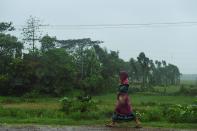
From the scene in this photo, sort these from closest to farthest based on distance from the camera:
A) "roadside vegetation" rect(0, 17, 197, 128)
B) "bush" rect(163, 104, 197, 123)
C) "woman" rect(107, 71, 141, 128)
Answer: "woman" rect(107, 71, 141, 128), "bush" rect(163, 104, 197, 123), "roadside vegetation" rect(0, 17, 197, 128)

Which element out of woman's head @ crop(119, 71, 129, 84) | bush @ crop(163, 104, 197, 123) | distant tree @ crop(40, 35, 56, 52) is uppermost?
distant tree @ crop(40, 35, 56, 52)

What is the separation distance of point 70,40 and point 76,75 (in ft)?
32.5

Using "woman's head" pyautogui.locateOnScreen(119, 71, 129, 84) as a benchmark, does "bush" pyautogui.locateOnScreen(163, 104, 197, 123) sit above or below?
below

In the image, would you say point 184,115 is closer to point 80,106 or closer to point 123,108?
point 123,108

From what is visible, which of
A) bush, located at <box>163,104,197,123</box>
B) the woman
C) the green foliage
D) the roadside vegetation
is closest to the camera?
the woman

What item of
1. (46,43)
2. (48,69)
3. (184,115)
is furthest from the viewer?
(46,43)

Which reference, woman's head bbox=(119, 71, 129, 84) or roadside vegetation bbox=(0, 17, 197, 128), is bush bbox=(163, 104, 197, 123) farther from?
roadside vegetation bbox=(0, 17, 197, 128)

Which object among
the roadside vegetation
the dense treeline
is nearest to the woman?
the roadside vegetation

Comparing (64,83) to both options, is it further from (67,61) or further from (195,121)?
(195,121)

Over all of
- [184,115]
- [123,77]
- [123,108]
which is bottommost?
[184,115]

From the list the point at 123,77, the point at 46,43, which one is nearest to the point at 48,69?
the point at 46,43

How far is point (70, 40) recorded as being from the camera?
60.6 m

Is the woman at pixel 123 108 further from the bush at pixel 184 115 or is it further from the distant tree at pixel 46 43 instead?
the distant tree at pixel 46 43

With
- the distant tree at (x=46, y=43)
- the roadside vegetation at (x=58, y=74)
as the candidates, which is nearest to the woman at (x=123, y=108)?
the roadside vegetation at (x=58, y=74)
